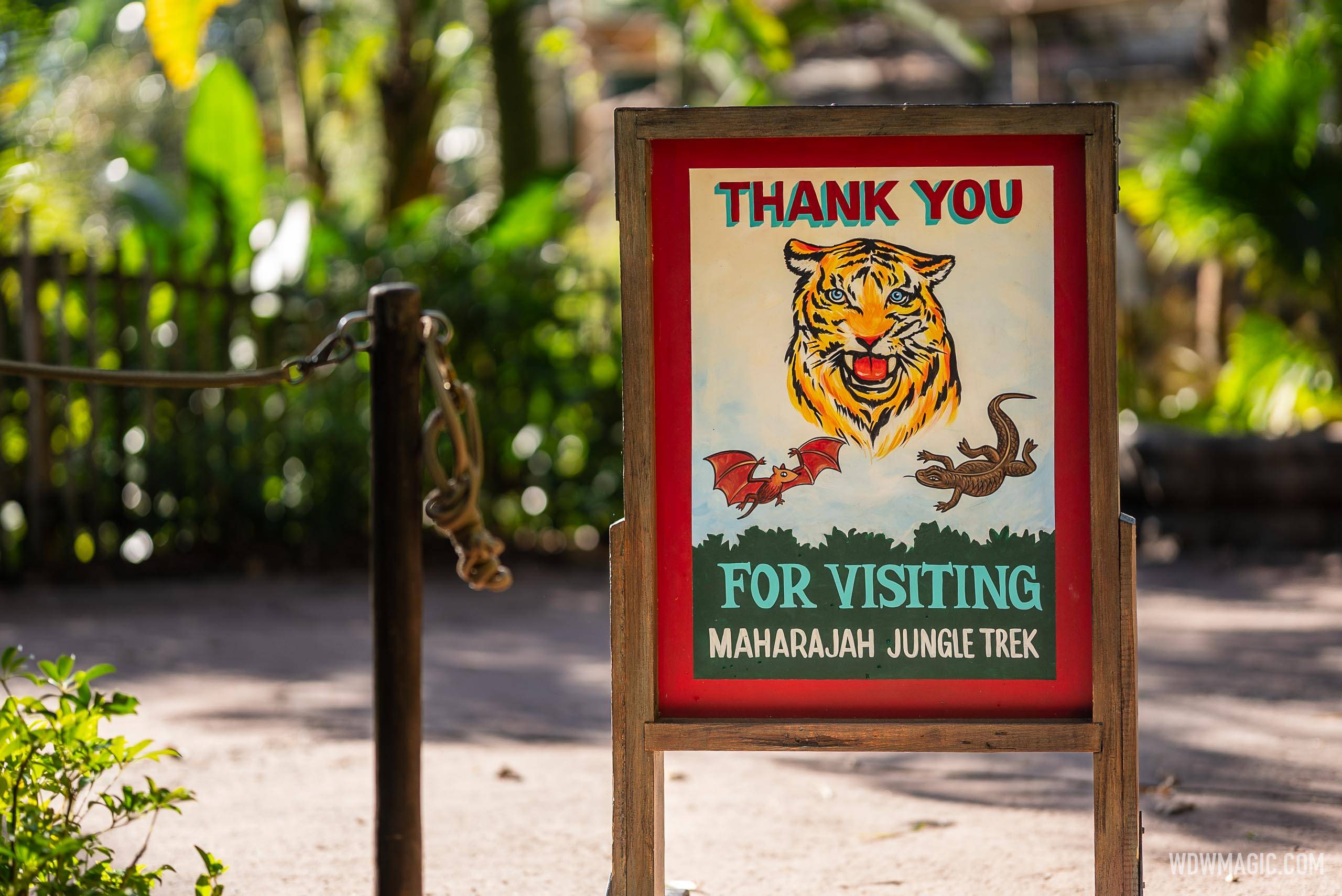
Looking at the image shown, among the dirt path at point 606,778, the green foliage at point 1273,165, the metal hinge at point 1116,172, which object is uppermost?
the green foliage at point 1273,165

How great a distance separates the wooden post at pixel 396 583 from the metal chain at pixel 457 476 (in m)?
0.03

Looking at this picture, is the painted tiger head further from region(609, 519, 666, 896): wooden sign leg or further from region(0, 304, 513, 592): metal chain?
region(0, 304, 513, 592): metal chain

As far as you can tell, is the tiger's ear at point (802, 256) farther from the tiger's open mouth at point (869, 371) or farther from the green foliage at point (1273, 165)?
the green foliage at point (1273, 165)

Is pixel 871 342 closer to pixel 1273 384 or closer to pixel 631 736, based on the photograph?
pixel 631 736

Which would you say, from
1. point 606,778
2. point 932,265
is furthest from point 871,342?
point 606,778

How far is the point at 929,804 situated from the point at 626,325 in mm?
1810

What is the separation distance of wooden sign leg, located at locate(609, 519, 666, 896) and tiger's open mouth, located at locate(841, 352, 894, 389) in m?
0.51

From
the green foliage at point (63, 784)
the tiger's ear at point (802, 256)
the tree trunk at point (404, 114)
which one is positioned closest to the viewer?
the green foliage at point (63, 784)

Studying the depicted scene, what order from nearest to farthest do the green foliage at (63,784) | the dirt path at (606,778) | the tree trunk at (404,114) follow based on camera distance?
1. the green foliage at (63,784)
2. the dirt path at (606,778)
3. the tree trunk at (404,114)

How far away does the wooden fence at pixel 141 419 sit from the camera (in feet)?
22.5

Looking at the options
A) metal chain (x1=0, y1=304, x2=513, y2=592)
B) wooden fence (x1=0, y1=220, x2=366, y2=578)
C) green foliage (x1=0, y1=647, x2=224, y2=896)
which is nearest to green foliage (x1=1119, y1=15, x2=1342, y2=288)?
wooden fence (x1=0, y1=220, x2=366, y2=578)

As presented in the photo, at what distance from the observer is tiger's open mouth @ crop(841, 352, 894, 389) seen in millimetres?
2340

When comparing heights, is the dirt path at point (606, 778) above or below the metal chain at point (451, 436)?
below

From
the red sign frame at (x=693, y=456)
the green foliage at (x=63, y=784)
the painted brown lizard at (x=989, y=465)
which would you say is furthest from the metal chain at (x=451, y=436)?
the painted brown lizard at (x=989, y=465)
